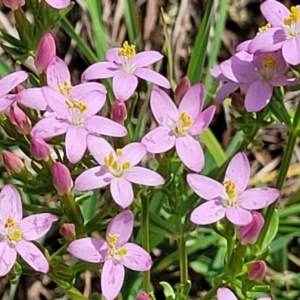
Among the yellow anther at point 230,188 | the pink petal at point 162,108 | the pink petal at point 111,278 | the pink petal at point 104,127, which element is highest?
the pink petal at point 104,127

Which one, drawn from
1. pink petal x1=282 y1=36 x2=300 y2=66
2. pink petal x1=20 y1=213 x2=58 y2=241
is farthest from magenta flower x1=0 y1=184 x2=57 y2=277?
pink petal x1=282 y1=36 x2=300 y2=66

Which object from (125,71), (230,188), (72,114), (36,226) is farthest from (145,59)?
(36,226)

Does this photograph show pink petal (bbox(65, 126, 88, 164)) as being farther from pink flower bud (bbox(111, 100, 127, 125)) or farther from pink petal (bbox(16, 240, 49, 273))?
pink petal (bbox(16, 240, 49, 273))

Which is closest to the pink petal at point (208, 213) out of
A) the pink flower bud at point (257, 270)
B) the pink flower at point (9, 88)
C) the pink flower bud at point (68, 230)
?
the pink flower bud at point (257, 270)

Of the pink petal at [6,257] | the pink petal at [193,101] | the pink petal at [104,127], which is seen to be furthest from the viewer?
the pink petal at [193,101]

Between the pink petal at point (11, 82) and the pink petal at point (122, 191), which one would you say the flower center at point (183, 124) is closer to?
the pink petal at point (122, 191)

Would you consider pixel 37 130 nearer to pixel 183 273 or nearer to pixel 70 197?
pixel 70 197
